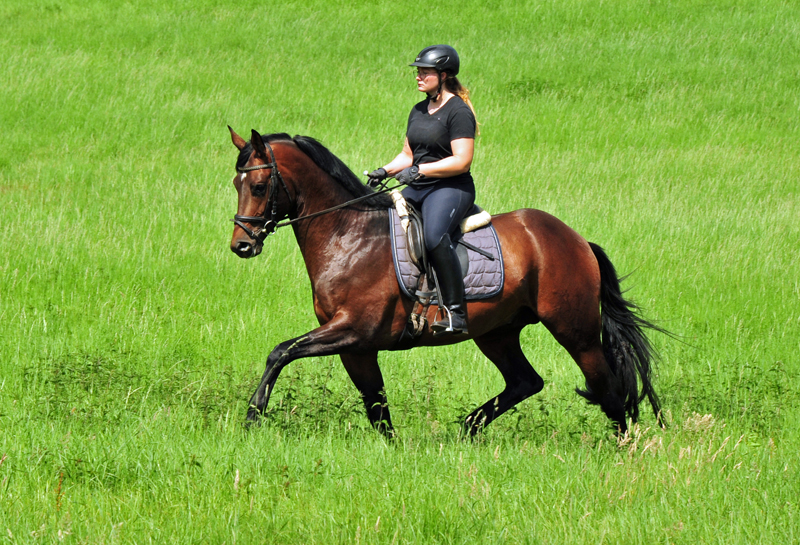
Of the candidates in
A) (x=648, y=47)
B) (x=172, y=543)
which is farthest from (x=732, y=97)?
(x=172, y=543)

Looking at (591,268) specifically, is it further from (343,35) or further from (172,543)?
(343,35)

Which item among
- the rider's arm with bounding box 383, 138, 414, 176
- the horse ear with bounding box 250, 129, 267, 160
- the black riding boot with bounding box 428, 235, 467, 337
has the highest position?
the horse ear with bounding box 250, 129, 267, 160

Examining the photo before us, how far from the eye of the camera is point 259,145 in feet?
18.1

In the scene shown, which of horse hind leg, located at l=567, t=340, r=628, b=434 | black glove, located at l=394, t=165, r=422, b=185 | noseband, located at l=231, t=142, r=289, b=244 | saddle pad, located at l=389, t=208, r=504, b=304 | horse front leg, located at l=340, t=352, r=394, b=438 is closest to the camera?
noseband, located at l=231, t=142, r=289, b=244

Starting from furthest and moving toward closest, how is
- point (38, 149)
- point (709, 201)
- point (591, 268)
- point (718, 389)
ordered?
point (38, 149)
point (709, 201)
point (718, 389)
point (591, 268)

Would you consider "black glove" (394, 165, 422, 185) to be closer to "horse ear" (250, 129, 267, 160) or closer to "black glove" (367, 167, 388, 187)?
"black glove" (367, 167, 388, 187)

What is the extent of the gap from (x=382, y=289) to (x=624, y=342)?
2136 mm

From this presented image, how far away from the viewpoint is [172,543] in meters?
3.74

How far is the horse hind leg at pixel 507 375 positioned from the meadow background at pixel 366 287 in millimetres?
177

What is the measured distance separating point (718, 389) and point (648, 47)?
15759mm

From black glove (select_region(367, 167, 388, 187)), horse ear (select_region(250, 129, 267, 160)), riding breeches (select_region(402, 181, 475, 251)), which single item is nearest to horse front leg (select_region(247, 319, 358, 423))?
riding breeches (select_region(402, 181, 475, 251))

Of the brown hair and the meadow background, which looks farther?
the brown hair

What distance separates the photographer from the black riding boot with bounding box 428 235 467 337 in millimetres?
5723

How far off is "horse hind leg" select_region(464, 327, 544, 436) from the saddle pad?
2.44 feet
